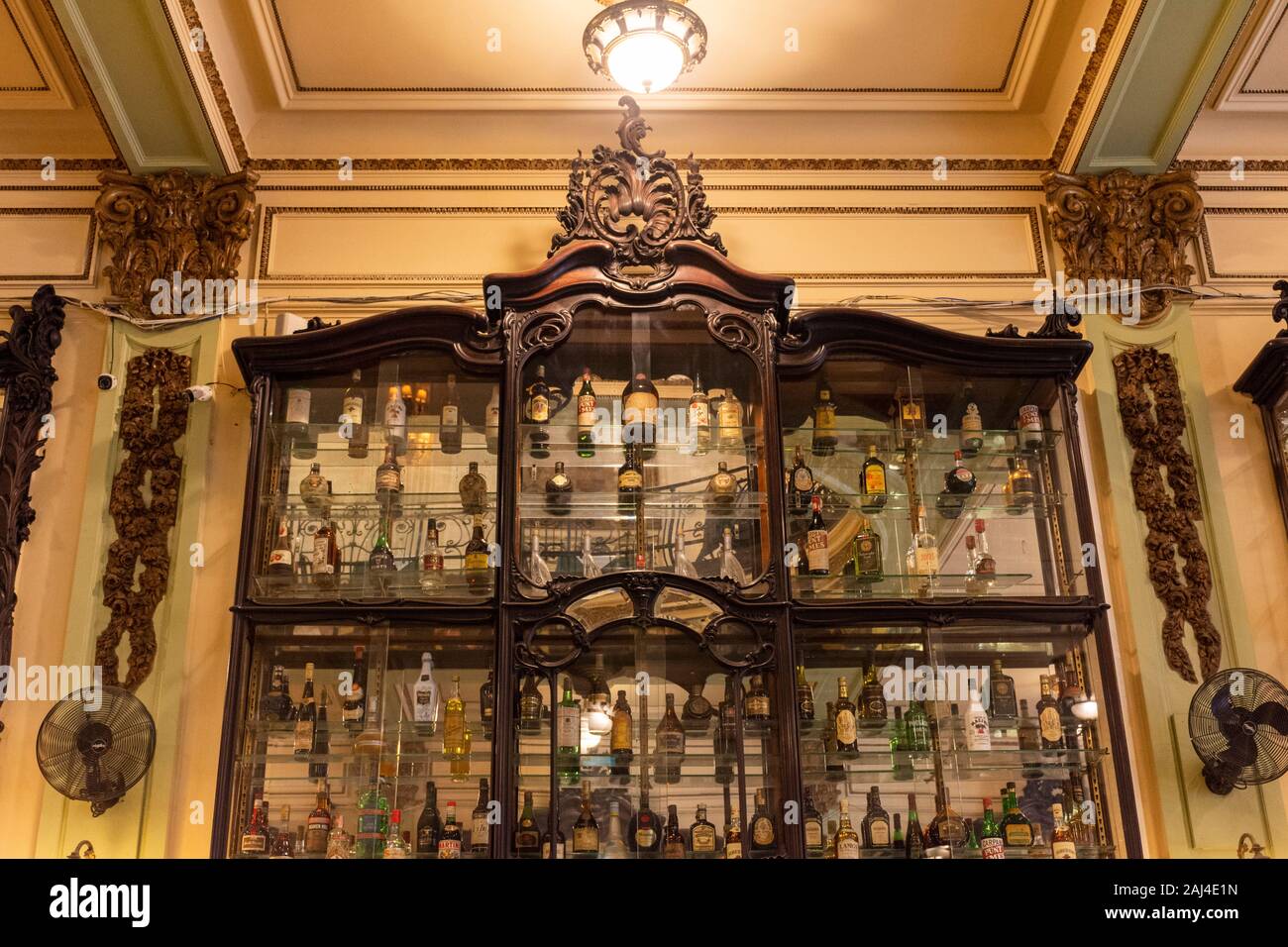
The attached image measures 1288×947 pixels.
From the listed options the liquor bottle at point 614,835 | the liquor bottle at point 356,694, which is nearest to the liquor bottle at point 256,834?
the liquor bottle at point 356,694

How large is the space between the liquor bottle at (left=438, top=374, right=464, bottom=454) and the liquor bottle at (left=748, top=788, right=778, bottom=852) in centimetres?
162

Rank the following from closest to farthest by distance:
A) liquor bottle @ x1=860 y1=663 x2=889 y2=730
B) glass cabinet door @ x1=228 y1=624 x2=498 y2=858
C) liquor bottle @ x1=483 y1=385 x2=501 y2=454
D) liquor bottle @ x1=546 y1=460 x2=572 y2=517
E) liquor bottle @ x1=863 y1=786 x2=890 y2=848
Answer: glass cabinet door @ x1=228 y1=624 x2=498 y2=858 < liquor bottle @ x1=863 y1=786 x2=890 y2=848 < liquor bottle @ x1=860 y1=663 x2=889 y2=730 < liquor bottle @ x1=546 y1=460 x2=572 y2=517 < liquor bottle @ x1=483 y1=385 x2=501 y2=454

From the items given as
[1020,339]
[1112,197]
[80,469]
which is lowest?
[80,469]

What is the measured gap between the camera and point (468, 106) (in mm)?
5281

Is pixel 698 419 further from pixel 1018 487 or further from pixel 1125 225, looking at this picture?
pixel 1125 225

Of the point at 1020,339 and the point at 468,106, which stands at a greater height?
the point at 468,106

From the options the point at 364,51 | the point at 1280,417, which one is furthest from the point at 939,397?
the point at 364,51

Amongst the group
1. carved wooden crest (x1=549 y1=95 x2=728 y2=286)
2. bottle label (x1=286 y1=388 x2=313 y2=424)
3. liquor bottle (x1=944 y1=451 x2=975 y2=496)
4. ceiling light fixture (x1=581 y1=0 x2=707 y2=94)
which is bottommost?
liquor bottle (x1=944 y1=451 x2=975 y2=496)

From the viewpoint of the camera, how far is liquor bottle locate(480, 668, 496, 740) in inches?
161

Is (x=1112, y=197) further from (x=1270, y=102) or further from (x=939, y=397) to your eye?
(x=939, y=397)

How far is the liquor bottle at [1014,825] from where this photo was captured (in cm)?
408

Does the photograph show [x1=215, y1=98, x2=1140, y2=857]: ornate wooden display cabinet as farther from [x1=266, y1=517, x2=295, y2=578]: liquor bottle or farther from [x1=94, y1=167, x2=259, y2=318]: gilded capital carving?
[x1=94, y1=167, x2=259, y2=318]: gilded capital carving

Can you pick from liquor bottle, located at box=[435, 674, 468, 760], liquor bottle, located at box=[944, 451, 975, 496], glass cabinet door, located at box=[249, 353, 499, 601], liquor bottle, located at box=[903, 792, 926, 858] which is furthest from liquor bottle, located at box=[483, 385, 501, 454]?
liquor bottle, located at box=[903, 792, 926, 858]

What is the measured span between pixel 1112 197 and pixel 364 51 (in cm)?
313
